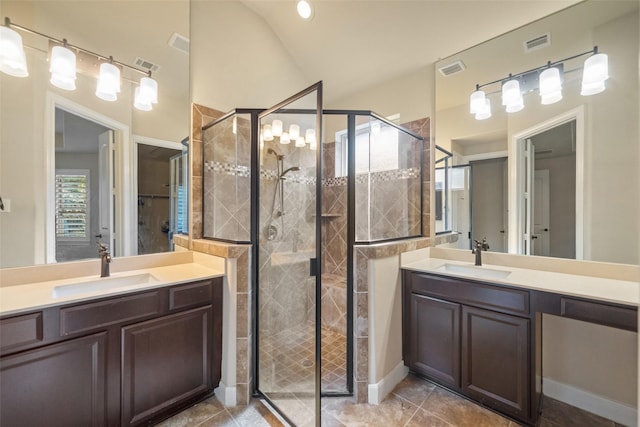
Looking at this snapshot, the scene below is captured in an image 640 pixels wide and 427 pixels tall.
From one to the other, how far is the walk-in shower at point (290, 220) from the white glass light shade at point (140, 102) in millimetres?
427

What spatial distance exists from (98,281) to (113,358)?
1.68ft

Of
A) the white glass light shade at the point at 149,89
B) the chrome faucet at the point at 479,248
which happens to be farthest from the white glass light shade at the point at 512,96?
the white glass light shade at the point at 149,89

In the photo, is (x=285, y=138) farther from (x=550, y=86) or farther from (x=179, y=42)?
(x=550, y=86)

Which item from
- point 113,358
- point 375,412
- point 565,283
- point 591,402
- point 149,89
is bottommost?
point 375,412

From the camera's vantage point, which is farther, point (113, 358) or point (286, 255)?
point (286, 255)

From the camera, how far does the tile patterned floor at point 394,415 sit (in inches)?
61.6

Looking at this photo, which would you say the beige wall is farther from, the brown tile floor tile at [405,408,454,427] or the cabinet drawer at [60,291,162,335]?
the brown tile floor tile at [405,408,454,427]

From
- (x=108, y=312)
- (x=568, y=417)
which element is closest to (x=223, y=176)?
(x=108, y=312)

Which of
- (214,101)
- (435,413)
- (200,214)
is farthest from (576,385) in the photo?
(214,101)

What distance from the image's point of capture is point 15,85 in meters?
1.43

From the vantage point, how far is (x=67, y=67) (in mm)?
1546

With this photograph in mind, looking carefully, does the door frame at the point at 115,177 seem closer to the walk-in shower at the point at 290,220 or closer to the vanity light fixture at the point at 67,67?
the vanity light fixture at the point at 67,67

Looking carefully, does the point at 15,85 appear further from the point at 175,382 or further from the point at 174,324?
the point at 175,382

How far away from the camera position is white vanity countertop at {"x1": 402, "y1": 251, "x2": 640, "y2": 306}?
1315 millimetres
